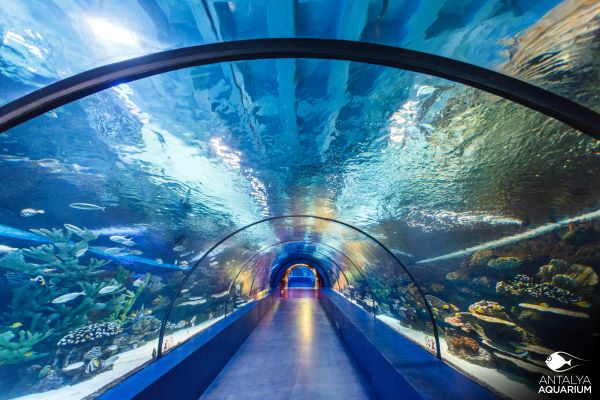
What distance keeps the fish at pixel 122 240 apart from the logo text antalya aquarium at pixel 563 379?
8212 mm

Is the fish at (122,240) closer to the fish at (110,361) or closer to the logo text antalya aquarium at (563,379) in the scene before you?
the fish at (110,361)

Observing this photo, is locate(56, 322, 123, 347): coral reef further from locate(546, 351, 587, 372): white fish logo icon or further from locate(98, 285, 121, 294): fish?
locate(546, 351, 587, 372): white fish logo icon

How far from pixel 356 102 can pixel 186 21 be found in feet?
5.45

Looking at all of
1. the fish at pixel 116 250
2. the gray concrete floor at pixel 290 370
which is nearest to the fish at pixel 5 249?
the fish at pixel 116 250

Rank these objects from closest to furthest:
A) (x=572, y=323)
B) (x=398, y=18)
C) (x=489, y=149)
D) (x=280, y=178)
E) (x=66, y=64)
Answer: (x=398, y=18)
(x=66, y=64)
(x=489, y=149)
(x=572, y=323)
(x=280, y=178)

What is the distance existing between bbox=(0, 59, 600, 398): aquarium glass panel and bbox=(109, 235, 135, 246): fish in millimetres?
57

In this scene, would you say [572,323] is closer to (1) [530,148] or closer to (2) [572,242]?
(2) [572,242]

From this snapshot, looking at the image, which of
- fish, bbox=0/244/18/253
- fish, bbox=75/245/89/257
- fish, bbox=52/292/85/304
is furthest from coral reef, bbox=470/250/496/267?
fish, bbox=0/244/18/253

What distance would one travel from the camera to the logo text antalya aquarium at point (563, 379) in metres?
3.05

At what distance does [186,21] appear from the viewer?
1.74 m

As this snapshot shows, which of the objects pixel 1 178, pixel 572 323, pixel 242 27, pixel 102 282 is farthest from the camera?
pixel 102 282

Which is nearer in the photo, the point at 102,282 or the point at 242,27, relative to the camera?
the point at 242,27

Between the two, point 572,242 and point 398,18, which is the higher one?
point 398,18

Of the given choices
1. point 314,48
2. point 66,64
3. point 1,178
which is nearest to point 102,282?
point 1,178
